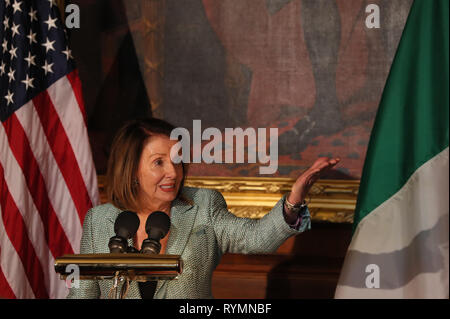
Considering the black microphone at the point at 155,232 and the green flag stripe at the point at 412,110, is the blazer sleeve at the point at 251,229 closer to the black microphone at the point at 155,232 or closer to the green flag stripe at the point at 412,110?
the green flag stripe at the point at 412,110

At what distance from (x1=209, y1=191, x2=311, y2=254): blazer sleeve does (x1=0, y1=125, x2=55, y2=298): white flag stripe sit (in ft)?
4.33

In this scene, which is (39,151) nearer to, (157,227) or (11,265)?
(11,265)

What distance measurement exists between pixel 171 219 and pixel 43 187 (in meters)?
1.26

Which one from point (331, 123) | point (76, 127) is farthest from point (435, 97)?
point (76, 127)

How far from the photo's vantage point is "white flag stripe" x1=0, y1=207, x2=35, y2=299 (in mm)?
3521

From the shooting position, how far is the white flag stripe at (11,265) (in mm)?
3521

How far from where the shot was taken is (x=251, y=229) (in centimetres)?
274

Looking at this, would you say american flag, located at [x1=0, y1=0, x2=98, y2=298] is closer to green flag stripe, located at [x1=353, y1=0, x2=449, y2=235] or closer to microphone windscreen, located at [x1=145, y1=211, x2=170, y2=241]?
microphone windscreen, located at [x1=145, y1=211, x2=170, y2=241]

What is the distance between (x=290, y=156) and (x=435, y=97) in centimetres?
179

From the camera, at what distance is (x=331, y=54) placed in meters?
3.94

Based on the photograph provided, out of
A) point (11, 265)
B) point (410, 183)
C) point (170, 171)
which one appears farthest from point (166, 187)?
point (11, 265)

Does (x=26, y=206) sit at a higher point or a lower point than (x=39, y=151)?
lower

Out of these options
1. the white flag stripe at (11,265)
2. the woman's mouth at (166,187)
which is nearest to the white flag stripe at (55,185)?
the white flag stripe at (11,265)

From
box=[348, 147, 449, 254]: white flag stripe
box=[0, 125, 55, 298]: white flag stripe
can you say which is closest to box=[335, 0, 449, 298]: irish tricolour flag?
box=[348, 147, 449, 254]: white flag stripe
